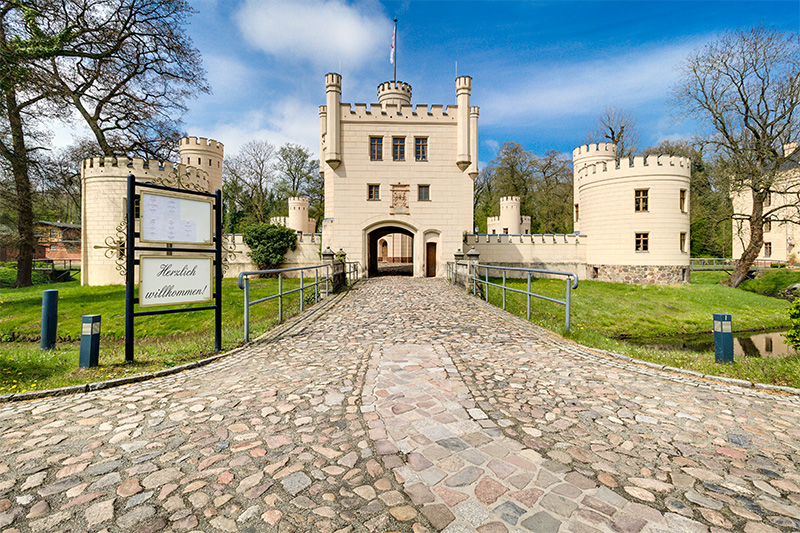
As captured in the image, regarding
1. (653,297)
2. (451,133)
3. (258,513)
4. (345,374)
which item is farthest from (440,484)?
(653,297)

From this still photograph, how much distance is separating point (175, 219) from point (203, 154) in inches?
1134

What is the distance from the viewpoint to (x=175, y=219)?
18.1 ft

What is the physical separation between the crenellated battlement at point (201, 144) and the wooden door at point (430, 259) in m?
21.6

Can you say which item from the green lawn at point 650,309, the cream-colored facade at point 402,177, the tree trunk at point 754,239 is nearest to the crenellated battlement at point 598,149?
the tree trunk at point 754,239

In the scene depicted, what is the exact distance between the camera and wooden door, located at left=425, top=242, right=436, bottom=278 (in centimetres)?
2058

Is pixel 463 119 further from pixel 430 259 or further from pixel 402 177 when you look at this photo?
pixel 430 259

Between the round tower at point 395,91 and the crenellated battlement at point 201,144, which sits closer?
the round tower at point 395,91

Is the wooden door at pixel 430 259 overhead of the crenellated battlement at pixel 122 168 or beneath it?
beneath

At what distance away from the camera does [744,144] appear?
21312 millimetres

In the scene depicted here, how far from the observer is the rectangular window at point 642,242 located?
75.1ft

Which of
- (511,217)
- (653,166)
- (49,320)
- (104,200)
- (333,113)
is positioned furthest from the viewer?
(511,217)

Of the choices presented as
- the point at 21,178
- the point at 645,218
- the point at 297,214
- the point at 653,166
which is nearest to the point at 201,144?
the point at 297,214

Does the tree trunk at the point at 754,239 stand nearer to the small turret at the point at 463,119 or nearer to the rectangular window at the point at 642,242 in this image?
the rectangular window at the point at 642,242

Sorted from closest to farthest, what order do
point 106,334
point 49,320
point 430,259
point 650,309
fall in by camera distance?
1. point 49,320
2. point 106,334
3. point 650,309
4. point 430,259
